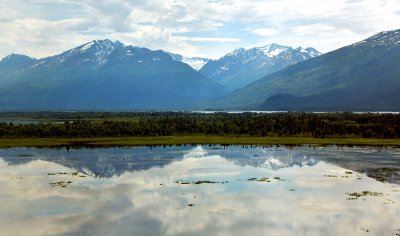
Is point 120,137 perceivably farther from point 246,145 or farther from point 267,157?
point 267,157

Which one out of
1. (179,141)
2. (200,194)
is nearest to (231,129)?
(179,141)

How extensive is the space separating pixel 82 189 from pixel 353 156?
183ft

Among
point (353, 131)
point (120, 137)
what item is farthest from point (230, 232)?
point (353, 131)

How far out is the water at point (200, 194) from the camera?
46.7m

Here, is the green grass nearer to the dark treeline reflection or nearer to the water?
the dark treeline reflection

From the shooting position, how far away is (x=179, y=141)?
139m

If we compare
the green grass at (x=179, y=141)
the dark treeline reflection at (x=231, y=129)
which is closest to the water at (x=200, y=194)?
the green grass at (x=179, y=141)

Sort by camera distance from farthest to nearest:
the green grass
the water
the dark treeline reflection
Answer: the dark treeline reflection
the green grass
the water

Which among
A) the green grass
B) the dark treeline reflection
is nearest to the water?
the green grass

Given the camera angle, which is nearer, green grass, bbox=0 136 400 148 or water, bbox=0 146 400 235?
water, bbox=0 146 400 235

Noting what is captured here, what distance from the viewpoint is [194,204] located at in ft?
183

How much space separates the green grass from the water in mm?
27110

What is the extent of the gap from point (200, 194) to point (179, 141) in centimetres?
7785

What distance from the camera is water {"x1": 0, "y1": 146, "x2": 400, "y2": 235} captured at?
1837 inches
